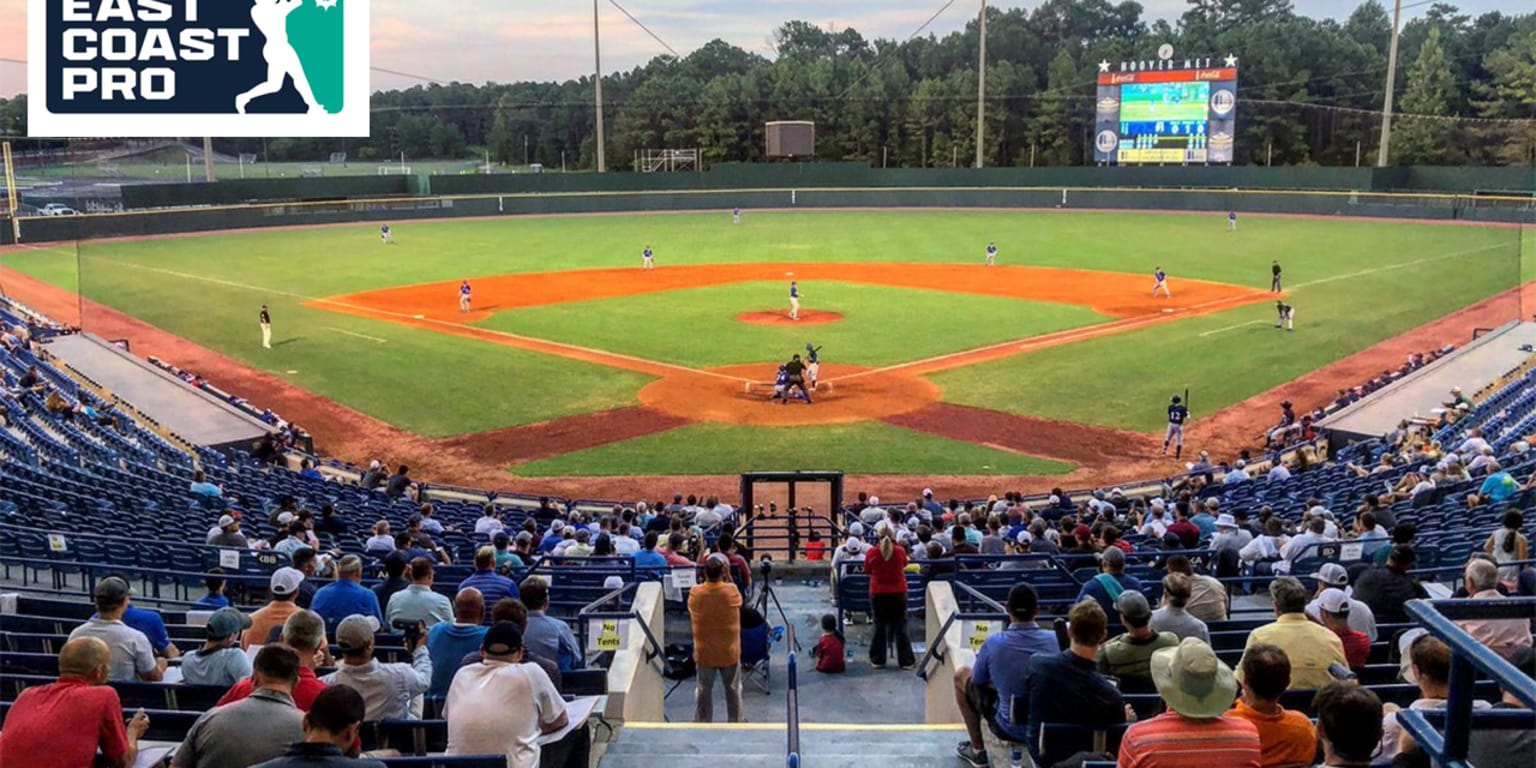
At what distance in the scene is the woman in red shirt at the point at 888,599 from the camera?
402 inches

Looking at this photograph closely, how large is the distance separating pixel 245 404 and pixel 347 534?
42.0 ft

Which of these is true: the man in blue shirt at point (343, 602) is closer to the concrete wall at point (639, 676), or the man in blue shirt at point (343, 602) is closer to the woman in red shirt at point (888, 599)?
the concrete wall at point (639, 676)

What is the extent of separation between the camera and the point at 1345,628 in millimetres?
6785

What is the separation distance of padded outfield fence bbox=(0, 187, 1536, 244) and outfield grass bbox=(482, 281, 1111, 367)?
3386cm

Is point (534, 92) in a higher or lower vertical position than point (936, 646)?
higher

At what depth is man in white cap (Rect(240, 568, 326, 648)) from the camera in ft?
24.8

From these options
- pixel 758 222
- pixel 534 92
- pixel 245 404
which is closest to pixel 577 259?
pixel 758 222

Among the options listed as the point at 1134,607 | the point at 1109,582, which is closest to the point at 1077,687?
the point at 1134,607

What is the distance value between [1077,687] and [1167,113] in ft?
220

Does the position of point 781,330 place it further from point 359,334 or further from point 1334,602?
point 1334,602

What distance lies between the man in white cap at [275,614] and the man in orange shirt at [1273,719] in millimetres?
5671

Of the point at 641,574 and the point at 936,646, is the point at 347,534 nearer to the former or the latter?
the point at 641,574

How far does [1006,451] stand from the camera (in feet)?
75.5

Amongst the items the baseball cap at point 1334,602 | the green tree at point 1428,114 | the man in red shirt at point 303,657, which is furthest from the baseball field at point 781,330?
the green tree at point 1428,114
